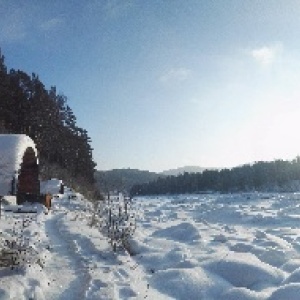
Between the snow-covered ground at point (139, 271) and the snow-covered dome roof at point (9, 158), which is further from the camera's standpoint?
the snow-covered ground at point (139, 271)

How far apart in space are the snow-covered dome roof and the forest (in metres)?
20.3

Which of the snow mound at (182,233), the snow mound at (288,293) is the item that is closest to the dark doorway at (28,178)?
the snow mound at (288,293)

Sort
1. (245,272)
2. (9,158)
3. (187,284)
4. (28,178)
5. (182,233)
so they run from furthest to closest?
(182,233) → (28,178) → (245,272) → (187,284) → (9,158)

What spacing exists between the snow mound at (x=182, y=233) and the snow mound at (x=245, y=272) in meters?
3.11

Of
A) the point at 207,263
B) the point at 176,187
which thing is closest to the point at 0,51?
the point at 207,263

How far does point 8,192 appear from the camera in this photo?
3691 mm

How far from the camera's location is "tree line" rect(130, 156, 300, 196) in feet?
337

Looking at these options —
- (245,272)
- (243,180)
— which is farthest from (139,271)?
(243,180)

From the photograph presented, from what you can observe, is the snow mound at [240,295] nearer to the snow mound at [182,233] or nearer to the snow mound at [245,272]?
the snow mound at [245,272]

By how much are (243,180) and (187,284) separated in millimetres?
103688

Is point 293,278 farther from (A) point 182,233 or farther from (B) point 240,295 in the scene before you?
(A) point 182,233

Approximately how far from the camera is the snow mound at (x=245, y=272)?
190 inches

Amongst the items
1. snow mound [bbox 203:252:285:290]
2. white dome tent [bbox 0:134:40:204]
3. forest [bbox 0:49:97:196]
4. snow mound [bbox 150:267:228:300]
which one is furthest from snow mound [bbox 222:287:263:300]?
forest [bbox 0:49:97:196]

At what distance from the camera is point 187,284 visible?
463 centimetres
